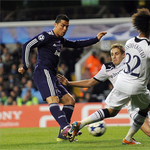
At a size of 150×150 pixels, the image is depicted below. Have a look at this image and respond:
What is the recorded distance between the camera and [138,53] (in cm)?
587

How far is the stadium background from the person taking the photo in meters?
16.2

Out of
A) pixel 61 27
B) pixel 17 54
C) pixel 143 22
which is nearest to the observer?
pixel 143 22

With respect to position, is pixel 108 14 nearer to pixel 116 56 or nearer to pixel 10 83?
pixel 10 83

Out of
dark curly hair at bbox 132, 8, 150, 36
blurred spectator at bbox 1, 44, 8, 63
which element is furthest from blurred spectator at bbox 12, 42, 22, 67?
dark curly hair at bbox 132, 8, 150, 36

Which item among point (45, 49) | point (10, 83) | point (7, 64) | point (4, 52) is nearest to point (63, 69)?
point (10, 83)

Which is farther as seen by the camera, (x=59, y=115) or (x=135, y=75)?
(x=59, y=115)

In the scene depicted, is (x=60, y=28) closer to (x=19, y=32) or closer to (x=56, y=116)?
(x=56, y=116)

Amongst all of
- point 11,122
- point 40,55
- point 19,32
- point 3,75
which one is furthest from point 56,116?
point 19,32

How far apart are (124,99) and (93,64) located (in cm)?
1017

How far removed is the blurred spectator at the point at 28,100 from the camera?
51.5 ft

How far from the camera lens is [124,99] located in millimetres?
6035

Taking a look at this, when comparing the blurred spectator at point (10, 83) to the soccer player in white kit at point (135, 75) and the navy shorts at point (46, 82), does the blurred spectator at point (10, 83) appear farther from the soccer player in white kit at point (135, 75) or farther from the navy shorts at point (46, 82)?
the soccer player in white kit at point (135, 75)

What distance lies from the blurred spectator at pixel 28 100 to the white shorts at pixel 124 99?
9741mm

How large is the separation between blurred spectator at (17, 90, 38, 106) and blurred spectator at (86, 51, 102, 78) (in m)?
2.42
